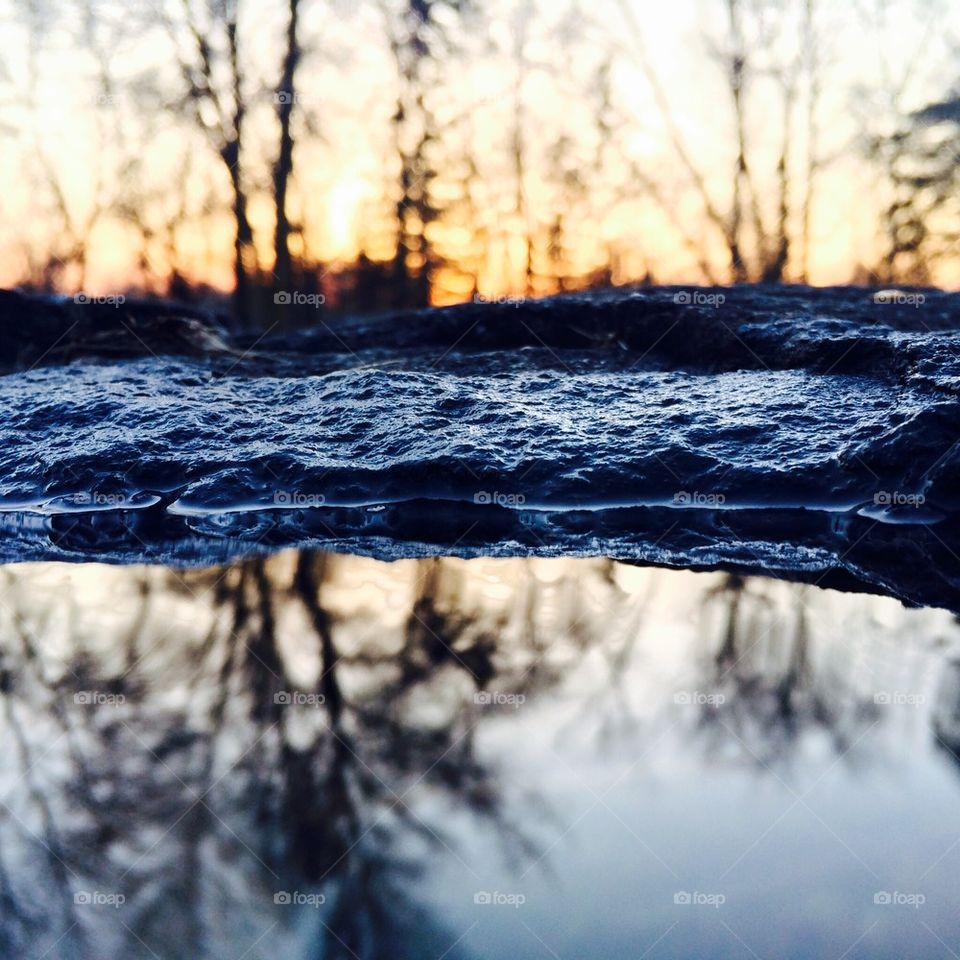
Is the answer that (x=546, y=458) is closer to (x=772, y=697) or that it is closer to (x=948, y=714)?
(x=772, y=697)

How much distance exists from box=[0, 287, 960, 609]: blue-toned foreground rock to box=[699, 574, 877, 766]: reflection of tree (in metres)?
0.47

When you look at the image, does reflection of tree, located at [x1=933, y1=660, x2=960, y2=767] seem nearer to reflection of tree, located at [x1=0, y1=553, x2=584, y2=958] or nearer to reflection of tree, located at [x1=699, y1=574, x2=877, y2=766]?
reflection of tree, located at [x1=699, y1=574, x2=877, y2=766]

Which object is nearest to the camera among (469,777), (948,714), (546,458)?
(469,777)

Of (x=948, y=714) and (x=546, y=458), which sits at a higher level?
(x=546, y=458)

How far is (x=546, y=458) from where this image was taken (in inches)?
108

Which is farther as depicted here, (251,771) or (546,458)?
(546,458)

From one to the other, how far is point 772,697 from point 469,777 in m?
0.51

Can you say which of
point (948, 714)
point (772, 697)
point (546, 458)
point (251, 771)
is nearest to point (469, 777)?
point (251, 771)

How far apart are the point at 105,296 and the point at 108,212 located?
8.32ft

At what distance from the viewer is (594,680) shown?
1322mm

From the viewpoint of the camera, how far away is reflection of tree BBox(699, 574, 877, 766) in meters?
1.13

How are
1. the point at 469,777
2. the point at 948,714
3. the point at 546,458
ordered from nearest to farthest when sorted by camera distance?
the point at 469,777, the point at 948,714, the point at 546,458

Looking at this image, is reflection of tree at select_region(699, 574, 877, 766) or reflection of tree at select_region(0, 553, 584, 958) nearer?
reflection of tree at select_region(0, 553, 584, 958)

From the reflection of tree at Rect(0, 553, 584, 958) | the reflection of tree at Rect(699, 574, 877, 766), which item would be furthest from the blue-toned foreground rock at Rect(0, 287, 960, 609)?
the reflection of tree at Rect(0, 553, 584, 958)
